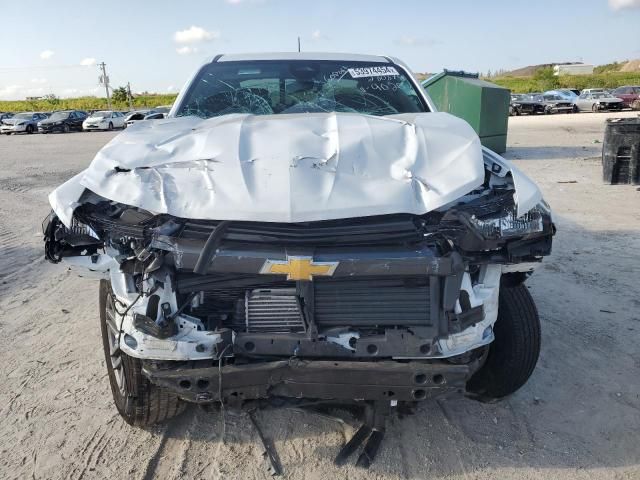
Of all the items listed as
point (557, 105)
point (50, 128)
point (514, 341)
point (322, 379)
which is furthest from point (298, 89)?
point (557, 105)

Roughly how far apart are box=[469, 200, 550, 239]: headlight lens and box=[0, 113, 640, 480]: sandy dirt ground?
1129 mm

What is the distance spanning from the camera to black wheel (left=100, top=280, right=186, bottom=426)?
8.72ft

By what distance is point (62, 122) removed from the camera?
32.4 m

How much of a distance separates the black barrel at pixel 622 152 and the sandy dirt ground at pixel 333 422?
5490mm

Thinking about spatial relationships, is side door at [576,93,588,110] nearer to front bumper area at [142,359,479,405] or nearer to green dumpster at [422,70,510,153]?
green dumpster at [422,70,510,153]

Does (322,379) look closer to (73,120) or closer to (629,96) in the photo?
→ (73,120)

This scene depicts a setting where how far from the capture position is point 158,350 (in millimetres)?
2367

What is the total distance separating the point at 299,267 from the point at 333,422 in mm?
1181

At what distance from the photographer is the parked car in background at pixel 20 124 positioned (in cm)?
3173

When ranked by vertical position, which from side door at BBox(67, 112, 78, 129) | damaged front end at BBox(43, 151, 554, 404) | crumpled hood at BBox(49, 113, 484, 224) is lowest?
side door at BBox(67, 112, 78, 129)

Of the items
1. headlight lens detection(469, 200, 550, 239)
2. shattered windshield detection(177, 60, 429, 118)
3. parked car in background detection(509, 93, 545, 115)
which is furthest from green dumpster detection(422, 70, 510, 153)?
parked car in background detection(509, 93, 545, 115)

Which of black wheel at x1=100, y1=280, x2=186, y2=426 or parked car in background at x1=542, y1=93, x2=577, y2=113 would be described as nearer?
black wheel at x1=100, y1=280, x2=186, y2=426

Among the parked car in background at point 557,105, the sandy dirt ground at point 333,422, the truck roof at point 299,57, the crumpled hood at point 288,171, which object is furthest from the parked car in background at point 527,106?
the crumpled hood at point 288,171

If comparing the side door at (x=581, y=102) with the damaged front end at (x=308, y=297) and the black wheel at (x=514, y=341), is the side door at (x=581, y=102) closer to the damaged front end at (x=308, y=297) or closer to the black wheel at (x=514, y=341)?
the black wheel at (x=514, y=341)
